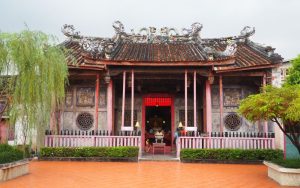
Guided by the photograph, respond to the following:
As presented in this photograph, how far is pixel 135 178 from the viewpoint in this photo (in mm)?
9117

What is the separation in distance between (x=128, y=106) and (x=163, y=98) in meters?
1.80

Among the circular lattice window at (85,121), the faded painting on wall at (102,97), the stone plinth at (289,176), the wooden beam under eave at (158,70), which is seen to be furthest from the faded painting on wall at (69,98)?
the stone plinth at (289,176)

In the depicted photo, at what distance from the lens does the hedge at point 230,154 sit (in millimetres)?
13234

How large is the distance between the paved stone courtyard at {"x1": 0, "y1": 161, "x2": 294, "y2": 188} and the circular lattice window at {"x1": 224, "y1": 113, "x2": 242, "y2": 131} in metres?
5.31

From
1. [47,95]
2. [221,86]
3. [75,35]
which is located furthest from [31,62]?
[75,35]

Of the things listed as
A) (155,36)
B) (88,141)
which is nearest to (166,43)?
(155,36)

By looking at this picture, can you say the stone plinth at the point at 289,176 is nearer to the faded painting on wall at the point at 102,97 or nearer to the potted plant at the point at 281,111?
the potted plant at the point at 281,111

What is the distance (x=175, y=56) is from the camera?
16.4 m

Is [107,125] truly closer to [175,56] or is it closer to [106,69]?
[106,69]

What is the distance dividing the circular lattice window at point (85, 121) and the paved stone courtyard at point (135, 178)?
4.77m

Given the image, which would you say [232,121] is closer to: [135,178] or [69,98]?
[69,98]

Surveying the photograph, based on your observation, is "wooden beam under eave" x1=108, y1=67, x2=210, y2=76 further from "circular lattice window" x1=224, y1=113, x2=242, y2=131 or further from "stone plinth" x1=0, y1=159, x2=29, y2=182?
"stone plinth" x1=0, y1=159, x2=29, y2=182

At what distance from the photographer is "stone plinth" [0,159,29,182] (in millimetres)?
8516

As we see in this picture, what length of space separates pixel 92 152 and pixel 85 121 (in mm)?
2918
